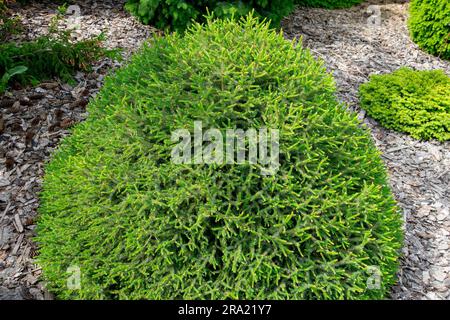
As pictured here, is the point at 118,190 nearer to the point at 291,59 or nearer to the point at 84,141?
the point at 84,141

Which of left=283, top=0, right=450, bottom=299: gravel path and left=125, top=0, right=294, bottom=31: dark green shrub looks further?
left=125, top=0, right=294, bottom=31: dark green shrub

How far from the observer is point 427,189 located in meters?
3.86

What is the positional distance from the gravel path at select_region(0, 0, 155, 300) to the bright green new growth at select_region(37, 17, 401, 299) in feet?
2.12

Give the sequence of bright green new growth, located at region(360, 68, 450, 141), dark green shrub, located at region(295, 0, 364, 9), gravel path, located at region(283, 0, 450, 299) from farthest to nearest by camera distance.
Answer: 1. dark green shrub, located at region(295, 0, 364, 9)
2. bright green new growth, located at region(360, 68, 450, 141)
3. gravel path, located at region(283, 0, 450, 299)

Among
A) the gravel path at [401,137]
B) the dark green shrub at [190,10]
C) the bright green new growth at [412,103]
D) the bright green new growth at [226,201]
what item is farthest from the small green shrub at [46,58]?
the bright green new growth at [412,103]

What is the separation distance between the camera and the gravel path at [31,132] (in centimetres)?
283

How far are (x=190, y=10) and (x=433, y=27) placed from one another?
3230 mm

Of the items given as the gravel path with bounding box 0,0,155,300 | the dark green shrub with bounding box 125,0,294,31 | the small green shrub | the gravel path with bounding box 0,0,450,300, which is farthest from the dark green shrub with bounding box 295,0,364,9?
the small green shrub

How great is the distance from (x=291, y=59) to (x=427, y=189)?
212 centimetres

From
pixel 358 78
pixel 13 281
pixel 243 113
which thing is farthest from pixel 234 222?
pixel 358 78

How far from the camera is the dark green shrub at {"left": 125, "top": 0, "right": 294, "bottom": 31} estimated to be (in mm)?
5035

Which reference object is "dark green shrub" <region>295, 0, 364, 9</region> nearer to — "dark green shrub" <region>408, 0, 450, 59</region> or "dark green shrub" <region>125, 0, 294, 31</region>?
"dark green shrub" <region>408, 0, 450, 59</region>

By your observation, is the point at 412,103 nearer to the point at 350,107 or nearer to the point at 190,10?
the point at 350,107

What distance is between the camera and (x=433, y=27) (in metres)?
5.93
